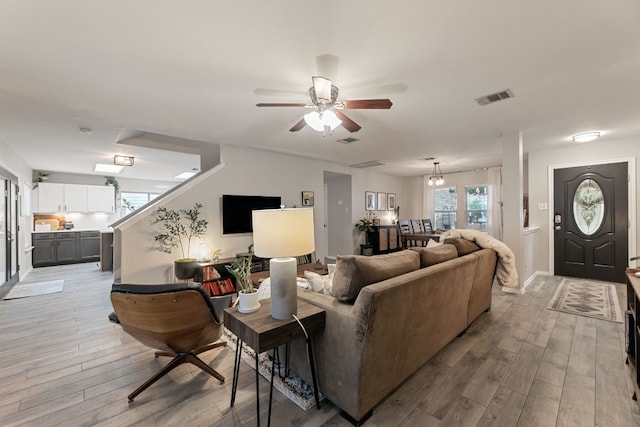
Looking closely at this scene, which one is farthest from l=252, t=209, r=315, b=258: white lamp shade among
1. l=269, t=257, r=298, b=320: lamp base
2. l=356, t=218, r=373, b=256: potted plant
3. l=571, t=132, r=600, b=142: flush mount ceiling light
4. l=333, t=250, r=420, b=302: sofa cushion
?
l=356, t=218, r=373, b=256: potted plant

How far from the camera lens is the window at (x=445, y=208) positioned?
326 inches

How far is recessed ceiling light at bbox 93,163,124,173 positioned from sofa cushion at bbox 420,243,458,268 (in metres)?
6.87

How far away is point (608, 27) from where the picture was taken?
1764 mm

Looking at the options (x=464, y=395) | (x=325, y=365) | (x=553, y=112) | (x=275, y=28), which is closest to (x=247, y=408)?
(x=325, y=365)

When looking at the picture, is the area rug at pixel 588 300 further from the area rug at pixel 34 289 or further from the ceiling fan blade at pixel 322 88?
the area rug at pixel 34 289

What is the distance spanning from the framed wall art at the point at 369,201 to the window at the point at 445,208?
2171 millimetres

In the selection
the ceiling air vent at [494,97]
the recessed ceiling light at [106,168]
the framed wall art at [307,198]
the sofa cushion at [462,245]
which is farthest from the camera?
the recessed ceiling light at [106,168]

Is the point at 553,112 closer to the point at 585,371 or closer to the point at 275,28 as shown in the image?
the point at 585,371

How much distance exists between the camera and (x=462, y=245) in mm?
2924

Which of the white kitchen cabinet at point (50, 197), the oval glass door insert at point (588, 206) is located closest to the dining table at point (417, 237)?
the oval glass door insert at point (588, 206)

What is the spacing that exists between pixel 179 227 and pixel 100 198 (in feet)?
15.4

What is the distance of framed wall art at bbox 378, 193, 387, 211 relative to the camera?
811 centimetres

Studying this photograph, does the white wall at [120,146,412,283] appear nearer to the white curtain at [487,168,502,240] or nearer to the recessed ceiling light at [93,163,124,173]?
the recessed ceiling light at [93,163,124,173]

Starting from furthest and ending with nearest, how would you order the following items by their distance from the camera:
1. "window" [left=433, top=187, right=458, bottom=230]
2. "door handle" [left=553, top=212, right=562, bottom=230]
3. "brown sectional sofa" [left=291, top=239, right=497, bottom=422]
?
"window" [left=433, top=187, right=458, bottom=230] → "door handle" [left=553, top=212, right=562, bottom=230] → "brown sectional sofa" [left=291, top=239, right=497, bottom=422]
